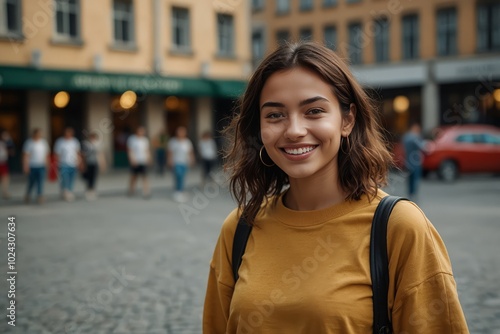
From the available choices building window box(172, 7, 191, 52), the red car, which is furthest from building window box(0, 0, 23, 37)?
the red car

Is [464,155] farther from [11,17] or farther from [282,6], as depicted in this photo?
[282,6]

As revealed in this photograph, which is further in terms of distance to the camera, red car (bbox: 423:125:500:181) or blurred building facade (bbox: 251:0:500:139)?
blurred building facade (bbox: 251:0:500:139)

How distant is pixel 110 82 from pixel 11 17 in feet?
15.2

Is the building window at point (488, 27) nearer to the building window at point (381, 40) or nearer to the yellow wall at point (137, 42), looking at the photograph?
the building window at point (381, 40)

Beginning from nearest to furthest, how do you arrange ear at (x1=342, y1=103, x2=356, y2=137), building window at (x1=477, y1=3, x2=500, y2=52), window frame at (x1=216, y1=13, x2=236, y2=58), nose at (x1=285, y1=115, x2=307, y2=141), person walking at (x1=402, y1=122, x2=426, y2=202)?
nose at (x1=285, y1=115, x2=307, y2=141)
ear at (x1=342, y1=103, x2=356, y2=137)
person walking at (x1=402, y1=122, x2=426, y2=202)
window frame at (x1=216, y1=13, x2=236, y2=58)
building window at (x1=477, y1=3, x2=500, y2=52)

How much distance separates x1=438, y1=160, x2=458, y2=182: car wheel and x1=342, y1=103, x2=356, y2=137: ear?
69.2 ft

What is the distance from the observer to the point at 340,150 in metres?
2.27

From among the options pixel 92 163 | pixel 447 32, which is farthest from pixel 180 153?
pixel 447 32

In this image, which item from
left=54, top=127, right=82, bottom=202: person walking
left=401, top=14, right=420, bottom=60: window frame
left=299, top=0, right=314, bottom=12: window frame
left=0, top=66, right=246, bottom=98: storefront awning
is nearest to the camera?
left=54, top=127, right=82, bottom=202: person walking

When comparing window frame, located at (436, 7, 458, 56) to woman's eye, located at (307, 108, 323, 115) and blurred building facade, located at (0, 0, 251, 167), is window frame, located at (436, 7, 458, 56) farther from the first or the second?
woman's eye, located at (307, 108, 323, 115)

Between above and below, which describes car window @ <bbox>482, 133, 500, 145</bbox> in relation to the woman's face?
above

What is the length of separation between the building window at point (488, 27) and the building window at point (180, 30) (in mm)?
15276

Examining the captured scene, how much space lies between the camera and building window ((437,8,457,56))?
34250 millimetres

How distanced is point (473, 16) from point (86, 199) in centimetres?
2409
